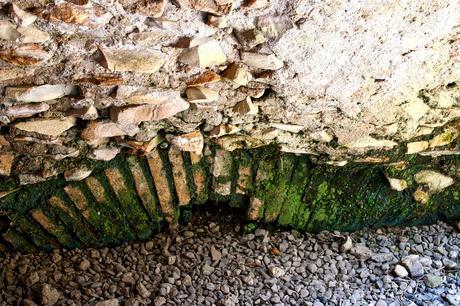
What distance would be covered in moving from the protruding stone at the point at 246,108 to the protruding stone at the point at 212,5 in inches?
17.6

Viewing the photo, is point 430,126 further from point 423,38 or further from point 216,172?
point 216,172

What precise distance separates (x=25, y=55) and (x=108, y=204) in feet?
2.94

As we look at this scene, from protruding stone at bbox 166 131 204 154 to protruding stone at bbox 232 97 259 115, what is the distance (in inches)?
8.1

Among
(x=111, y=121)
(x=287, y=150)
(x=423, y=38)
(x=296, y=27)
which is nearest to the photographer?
(x=296, y=27)

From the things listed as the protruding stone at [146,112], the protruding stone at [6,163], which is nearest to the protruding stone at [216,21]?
the protruding stone at [146,112]

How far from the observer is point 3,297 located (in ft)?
6.27

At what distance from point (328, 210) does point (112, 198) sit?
3.01ft

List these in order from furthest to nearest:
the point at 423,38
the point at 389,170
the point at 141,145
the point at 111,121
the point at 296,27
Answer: the point at 389,170 < the point at 141,145 < the point at 111,121 < the point at 423,38 < the point at 296,27

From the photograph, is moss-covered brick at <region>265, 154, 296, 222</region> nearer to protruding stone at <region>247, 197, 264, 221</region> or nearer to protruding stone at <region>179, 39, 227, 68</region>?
protruding stone at <region>247, 197, 264, 221</region>

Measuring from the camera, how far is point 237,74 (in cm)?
144

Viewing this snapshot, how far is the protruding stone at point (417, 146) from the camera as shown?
1936 mm

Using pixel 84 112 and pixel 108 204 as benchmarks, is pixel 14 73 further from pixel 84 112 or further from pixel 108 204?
pixel 108 204

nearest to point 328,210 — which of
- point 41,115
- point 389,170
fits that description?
point 389,170

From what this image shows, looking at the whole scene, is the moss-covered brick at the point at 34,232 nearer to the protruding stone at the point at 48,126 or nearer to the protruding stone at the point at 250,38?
the protruding stone at the point at 48,126
